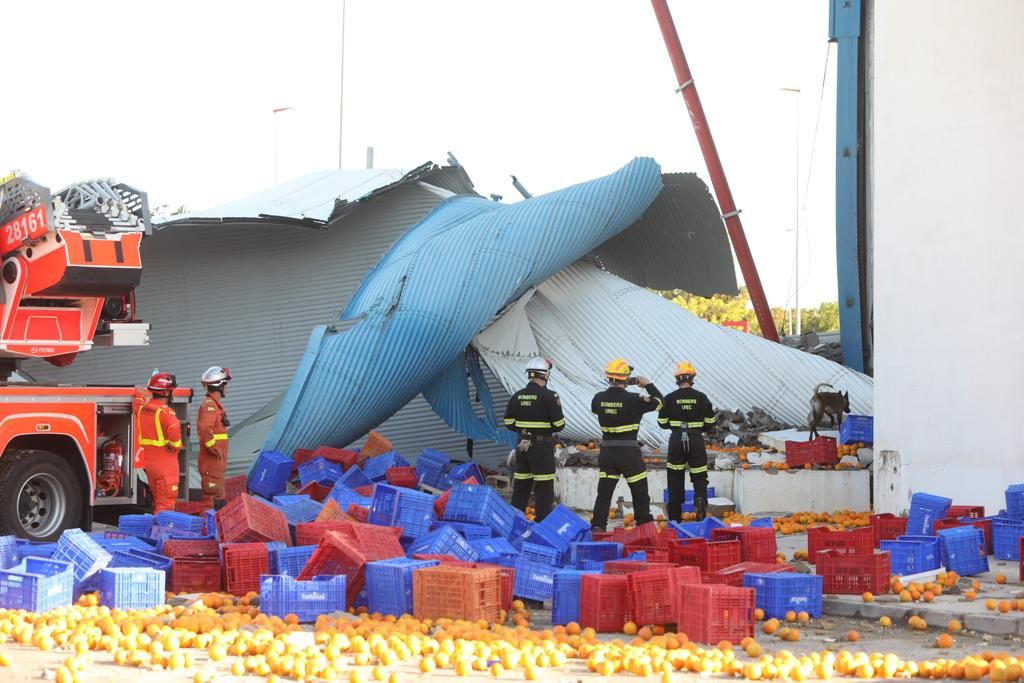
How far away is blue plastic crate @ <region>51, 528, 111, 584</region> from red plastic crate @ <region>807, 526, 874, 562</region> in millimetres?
5012

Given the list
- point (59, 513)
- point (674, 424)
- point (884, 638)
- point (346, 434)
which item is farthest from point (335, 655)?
point (346, 434)

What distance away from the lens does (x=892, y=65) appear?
13.3 meters

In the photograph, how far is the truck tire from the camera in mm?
11227

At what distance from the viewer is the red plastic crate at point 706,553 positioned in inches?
375

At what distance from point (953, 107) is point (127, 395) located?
27.7 feet

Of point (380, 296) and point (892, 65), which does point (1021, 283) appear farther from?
point (380, 296)

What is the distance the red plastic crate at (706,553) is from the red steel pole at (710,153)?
43.1ft

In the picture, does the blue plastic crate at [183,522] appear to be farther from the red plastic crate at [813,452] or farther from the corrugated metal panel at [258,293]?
the corrugated metal panel at [258,293]

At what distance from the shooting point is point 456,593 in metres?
8.07

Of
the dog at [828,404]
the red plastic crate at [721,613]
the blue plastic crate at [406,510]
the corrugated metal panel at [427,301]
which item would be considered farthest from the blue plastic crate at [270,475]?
the red plastic crate at [721,613]

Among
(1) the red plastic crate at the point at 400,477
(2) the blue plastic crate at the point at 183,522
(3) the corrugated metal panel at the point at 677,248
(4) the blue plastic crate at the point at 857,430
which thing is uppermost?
(3) the corrugated metal panel at the point at 677,248

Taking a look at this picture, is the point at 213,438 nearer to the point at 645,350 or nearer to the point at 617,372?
the point at 617,372

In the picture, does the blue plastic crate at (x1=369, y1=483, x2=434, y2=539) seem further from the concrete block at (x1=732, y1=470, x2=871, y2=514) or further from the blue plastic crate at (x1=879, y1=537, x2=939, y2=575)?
the concrete block at (x1=732, y1=470, x2=871, y2=514)

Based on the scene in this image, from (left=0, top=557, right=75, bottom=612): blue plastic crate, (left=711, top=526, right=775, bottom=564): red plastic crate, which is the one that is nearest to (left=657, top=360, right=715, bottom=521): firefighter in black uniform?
(left=711, top=526, right=775, bottom=564): red plastic crate
